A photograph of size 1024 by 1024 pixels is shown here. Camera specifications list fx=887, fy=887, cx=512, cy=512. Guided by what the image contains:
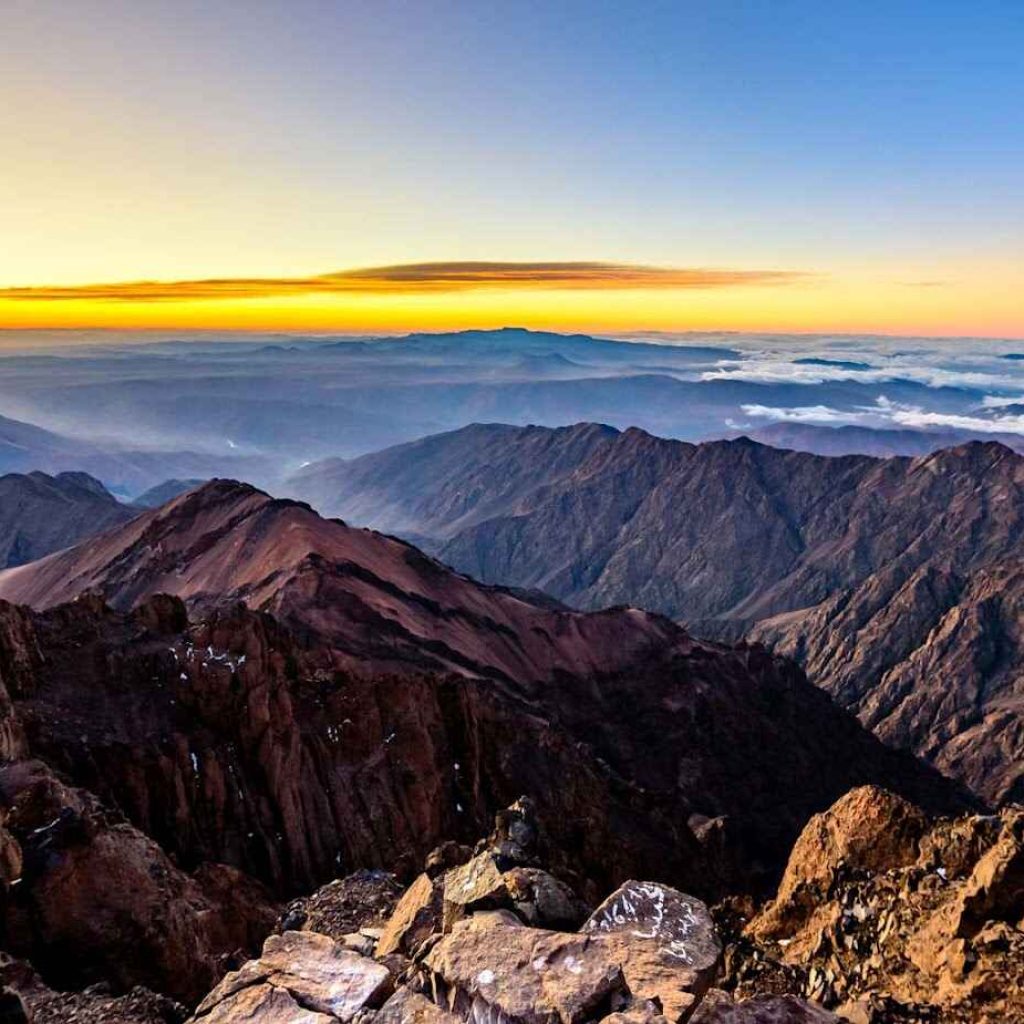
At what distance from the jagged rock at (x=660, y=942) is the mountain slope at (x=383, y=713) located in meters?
30.8

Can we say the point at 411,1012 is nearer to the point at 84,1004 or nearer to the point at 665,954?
the point at 665,954

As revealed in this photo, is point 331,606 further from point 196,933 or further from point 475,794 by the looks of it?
point 196,933

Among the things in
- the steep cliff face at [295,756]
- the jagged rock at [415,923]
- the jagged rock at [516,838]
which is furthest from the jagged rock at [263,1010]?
the steep cliff face at [295,756]

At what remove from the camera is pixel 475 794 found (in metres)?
59.7

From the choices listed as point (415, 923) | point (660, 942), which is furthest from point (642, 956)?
point (415, 923)

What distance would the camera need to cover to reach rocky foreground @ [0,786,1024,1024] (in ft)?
51.5

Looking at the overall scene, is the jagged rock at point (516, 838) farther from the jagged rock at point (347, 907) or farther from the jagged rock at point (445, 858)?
the jagged rock at point (347, 907)

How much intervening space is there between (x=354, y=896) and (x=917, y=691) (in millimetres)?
157615

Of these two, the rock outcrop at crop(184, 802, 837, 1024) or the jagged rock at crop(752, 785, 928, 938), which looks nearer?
the rock outcrop at crop(184, 802, 837, 1024)

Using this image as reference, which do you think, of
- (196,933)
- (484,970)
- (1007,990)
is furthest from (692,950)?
(196,933)

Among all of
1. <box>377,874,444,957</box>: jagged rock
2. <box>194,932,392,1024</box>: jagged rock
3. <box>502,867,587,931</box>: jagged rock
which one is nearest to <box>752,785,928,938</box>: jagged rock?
<box>502,867,587,931</box>: jagged rock

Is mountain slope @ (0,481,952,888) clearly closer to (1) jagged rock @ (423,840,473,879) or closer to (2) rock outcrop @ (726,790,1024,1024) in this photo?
(1) jagged rock @ (423,840,473,879)

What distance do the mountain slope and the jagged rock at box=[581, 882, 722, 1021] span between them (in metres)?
30.8

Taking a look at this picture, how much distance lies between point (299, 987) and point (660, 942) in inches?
289
